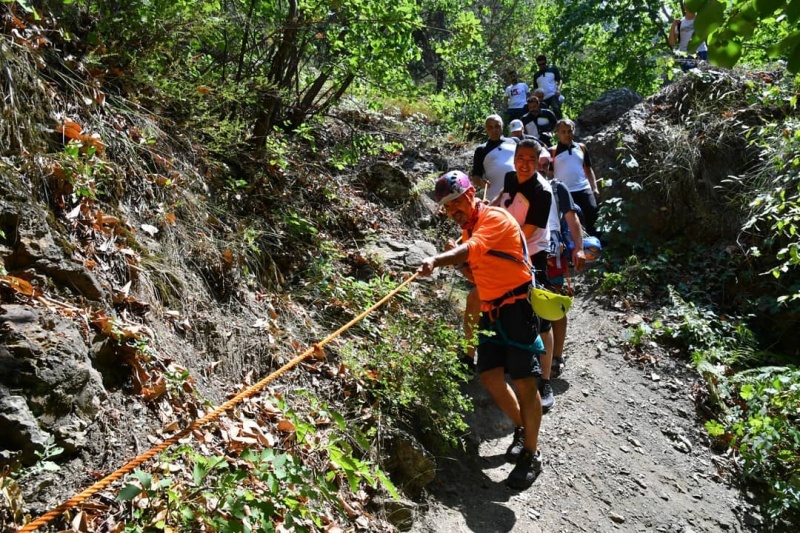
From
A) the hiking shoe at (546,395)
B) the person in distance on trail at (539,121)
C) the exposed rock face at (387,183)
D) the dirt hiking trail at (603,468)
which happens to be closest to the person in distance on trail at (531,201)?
the hiking shoe at (546,395)

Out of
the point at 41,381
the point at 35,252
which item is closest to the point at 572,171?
the point at 35,252

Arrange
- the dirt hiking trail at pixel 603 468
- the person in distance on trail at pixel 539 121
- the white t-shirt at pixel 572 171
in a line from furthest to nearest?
the person in distance on trail at pixel 539 121, the white t-shirt at pixel 572 171, the dirt hiking trail at pixel 603 468

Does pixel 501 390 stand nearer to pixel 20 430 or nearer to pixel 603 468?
pixel 603 468

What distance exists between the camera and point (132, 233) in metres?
3.91

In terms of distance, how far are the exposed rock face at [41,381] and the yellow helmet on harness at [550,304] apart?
9.64 ft

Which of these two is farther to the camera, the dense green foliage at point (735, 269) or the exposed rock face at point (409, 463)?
the dense green foliage at point (735, 269)

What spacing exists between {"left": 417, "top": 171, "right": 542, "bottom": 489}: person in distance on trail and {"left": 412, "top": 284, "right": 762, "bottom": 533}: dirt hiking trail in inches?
11.9

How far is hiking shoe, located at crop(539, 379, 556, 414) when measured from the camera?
17.5 feet

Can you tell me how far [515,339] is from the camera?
4250 millimetres

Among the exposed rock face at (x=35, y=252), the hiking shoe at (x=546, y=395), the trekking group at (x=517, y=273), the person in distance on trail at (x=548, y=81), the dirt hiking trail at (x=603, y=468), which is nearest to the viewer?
the exposed rock face at (x=35, y=252)

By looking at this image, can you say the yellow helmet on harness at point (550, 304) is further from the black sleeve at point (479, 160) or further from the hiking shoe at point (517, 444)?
the black sleeve at point (479, 160)

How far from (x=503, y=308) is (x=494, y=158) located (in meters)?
2.75

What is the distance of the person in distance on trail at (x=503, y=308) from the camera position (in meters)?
4.05

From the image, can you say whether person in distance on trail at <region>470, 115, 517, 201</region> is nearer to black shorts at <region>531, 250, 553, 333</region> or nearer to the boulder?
black shorts at <region>531, 250, 553, 333</region>
